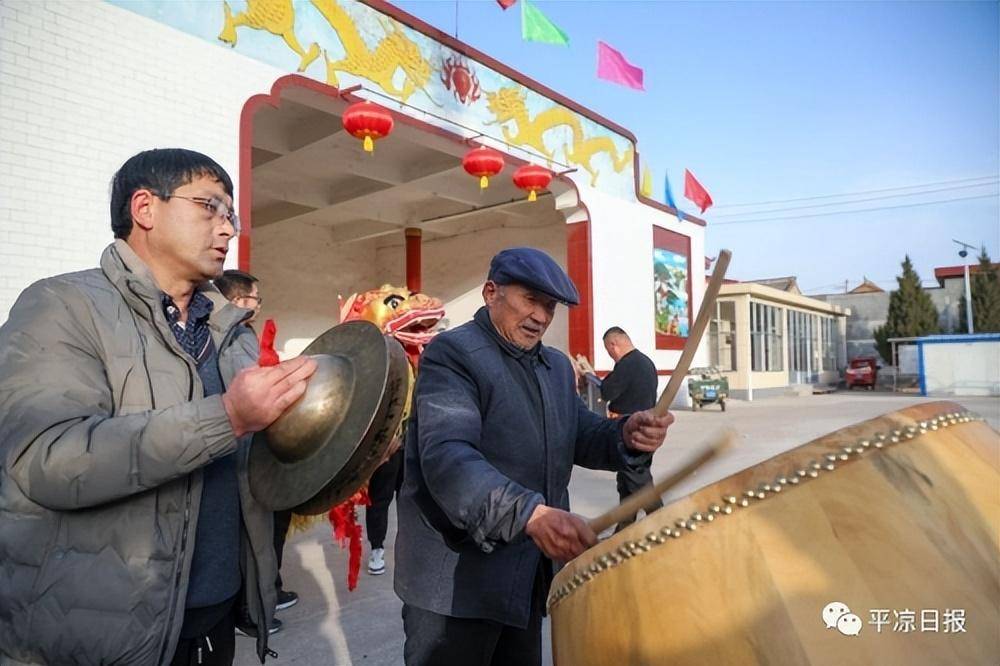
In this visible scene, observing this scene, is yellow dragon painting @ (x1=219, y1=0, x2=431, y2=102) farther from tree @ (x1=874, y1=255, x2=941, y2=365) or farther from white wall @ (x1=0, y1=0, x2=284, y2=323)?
tree @ (x1=874, y1=255, x2=941, y2=365)

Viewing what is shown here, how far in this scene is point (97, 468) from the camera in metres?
0.97

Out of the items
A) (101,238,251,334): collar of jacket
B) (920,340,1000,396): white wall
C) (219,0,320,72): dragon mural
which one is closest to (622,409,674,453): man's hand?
(101,238,251,334): collar of jacket

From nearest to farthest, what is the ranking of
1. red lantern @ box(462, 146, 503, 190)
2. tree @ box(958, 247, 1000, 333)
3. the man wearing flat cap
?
the man wearing flat cap < red lantern @ box(462, 146, 503, 190) < tree @ box(958, 247, 1000, 333)

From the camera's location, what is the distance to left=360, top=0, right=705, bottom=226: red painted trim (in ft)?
23.7

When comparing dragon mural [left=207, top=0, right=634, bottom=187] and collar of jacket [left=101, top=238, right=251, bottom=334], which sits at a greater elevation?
dragon mural [left=207, top=0, right=634, bottom=187]

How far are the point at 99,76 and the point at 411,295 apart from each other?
3.14m

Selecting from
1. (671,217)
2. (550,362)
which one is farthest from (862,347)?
(550,362)

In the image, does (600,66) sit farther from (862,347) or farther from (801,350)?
(862,347)

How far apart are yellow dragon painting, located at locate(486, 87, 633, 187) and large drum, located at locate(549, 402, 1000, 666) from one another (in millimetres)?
8587

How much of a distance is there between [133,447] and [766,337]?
73.5ft

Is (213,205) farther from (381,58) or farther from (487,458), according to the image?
(381,58)

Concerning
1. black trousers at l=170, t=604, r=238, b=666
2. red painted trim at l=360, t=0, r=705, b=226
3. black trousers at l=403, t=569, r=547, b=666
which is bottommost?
black trousers at l=403, t=569, r=547, b=666

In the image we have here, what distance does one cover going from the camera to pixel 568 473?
184 cm

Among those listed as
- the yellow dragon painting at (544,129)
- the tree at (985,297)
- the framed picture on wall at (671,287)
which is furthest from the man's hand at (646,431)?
the tree at (985,297)
